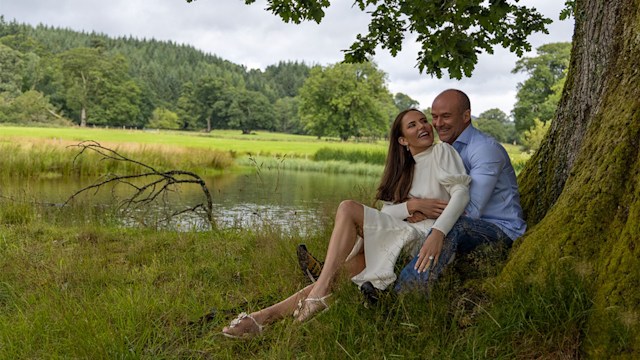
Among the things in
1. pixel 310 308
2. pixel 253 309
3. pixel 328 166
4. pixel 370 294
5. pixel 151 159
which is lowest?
pixel 328 166

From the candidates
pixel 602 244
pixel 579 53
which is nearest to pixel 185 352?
pixel 602 244

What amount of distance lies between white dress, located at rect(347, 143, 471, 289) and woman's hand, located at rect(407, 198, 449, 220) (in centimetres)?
5

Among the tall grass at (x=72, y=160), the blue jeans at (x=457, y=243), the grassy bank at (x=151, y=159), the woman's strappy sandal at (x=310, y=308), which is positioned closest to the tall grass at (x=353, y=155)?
the grassy bank at (x=151, y=159)

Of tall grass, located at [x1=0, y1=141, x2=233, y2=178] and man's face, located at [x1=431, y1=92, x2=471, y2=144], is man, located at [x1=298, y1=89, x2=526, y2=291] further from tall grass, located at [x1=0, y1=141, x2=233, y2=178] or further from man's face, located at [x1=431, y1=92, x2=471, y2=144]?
tall grass, located at [x1=0, y1=141, x2=233, y2=178]

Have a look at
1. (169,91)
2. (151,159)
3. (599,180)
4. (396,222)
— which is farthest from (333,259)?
(169,91)

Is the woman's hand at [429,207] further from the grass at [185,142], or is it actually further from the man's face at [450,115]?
the grass at [185,142]

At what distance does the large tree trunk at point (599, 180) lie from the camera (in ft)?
7.52

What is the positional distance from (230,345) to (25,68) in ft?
290

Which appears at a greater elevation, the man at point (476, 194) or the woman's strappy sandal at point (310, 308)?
the man at point (476, 194)

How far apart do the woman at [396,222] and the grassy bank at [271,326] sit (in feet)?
0.45

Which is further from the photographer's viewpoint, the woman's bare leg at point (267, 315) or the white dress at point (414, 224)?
the white dress at point (414, 224)

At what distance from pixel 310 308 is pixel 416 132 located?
1427 mm

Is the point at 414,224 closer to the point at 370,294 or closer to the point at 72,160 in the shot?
the point at 370,294

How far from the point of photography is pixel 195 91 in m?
97.1
